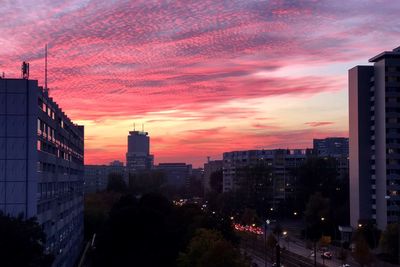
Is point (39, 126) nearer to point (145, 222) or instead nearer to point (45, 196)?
point (45, 196)

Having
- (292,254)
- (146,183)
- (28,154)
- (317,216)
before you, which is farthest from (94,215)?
(146,183)

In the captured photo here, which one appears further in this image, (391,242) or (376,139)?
(376,139)

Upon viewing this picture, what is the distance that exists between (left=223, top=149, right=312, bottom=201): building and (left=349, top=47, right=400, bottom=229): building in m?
49.7

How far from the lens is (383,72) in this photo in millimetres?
77375

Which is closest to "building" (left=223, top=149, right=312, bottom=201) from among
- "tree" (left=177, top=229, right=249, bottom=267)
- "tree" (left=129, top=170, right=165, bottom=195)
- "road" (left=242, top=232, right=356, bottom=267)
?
"tree" (left=129, top=170, right=165, bottom=195)

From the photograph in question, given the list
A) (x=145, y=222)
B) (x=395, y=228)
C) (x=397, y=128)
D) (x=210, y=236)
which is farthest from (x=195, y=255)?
(x=397, y=128)

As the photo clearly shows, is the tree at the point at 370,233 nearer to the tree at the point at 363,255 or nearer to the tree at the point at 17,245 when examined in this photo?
the tree at the point at 363,255

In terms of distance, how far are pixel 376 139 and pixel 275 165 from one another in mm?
73315

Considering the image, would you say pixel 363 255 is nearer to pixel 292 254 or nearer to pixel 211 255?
pixel 292 254

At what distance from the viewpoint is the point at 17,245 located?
1045 inches

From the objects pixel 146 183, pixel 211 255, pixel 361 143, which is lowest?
pixel 211 255

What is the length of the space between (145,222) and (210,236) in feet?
28.2

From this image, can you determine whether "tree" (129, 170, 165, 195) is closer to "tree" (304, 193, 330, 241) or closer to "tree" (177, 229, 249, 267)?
"tree" (304, 193, 330, 241)

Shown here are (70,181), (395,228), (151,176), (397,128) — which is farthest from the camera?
(151,176)
